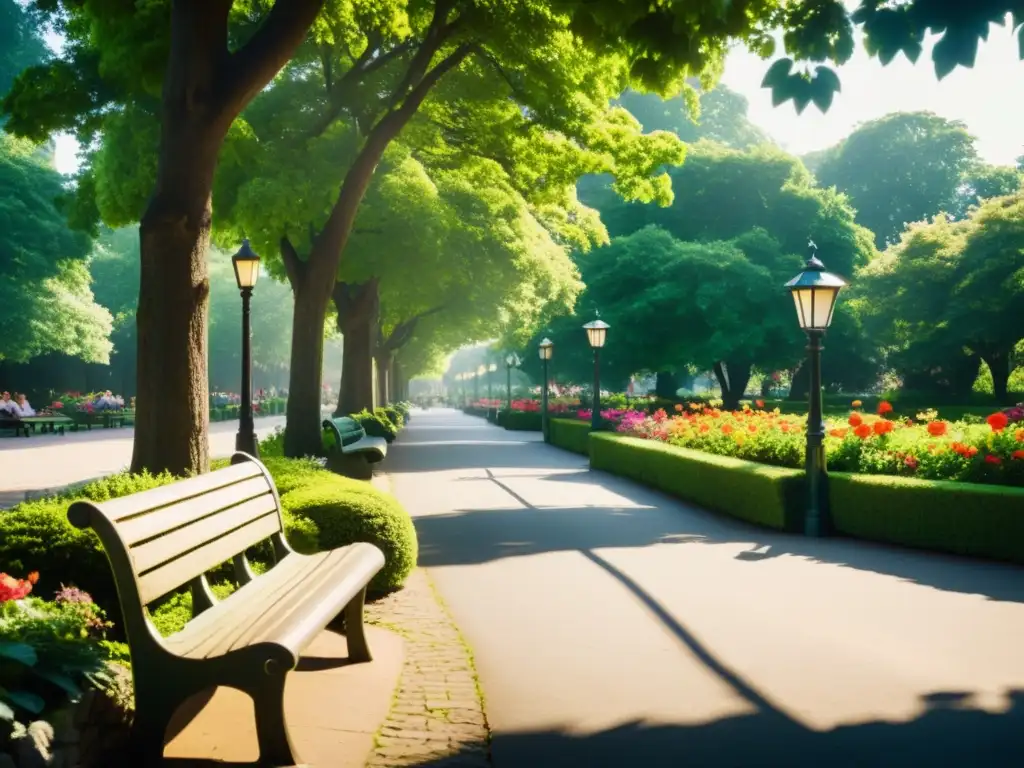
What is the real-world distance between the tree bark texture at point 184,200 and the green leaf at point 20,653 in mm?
5055

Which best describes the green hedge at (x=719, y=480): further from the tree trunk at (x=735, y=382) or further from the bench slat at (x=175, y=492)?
the tree trunk at (x=735, y=382)

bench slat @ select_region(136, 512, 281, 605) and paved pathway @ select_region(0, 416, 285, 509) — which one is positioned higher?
bench slat @ select_region(136, 512, 281, 605)

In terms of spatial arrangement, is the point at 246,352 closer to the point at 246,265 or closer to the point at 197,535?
Result: the point at 246,265

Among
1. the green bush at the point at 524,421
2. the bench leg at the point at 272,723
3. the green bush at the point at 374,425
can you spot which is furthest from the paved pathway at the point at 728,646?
the green bush at the point at 524,421

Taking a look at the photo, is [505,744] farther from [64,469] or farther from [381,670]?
[64,469]

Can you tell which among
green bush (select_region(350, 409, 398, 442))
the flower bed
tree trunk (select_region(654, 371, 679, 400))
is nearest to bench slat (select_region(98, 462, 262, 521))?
the flower bed

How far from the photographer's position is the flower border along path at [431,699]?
436 centimetres

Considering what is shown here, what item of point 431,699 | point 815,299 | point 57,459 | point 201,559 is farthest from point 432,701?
point 57,459

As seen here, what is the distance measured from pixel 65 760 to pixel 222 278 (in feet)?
262

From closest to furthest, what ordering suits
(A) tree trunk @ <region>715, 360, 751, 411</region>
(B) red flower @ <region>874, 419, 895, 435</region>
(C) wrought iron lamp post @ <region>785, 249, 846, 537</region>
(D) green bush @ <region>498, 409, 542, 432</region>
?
1. (C) wrought iron lamp post @ <region>785, 249, 846, 537</region>
2. (B) red flower @ <region>874, 419, 895, 435</region>
3. (A) tree trunk @ <region>715, 360, 751, 411</region>
4. (D) green bush @ <region>498, 409, 542, 432</region>

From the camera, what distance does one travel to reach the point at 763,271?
115 feet

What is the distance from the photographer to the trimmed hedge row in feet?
32.1

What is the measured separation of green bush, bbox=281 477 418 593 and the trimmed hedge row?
539 centimetres

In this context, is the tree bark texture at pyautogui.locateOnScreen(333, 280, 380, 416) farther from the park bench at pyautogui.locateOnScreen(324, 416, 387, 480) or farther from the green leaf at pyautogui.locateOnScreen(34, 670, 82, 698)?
the green leaf at pyautogui.locateOnScreen(34, 670, 82, 698)
